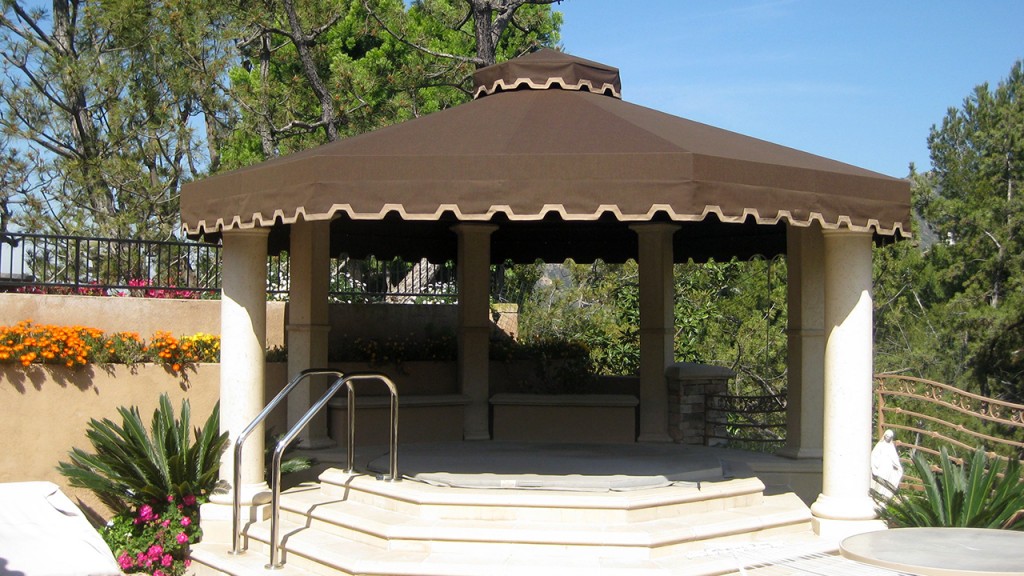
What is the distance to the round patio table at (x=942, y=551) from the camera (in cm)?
559

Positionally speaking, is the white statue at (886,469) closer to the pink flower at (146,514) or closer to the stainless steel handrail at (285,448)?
the stainless steel handrail at (285,448)

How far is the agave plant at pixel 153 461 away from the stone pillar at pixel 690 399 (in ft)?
20.7

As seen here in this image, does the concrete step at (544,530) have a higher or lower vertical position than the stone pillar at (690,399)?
lower

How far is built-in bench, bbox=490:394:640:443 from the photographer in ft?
43.1

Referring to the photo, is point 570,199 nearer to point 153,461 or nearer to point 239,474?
point 239,474

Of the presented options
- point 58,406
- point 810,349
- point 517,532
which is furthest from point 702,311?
point 517,532

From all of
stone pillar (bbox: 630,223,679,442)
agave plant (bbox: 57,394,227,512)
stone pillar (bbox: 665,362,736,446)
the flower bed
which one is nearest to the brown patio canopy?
agave plant (bbox: 57,394,227,512)

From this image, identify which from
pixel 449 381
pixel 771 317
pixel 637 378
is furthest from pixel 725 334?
pixel 449 381

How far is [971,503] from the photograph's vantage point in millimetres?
8227

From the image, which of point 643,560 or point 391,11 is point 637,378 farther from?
point 391,11

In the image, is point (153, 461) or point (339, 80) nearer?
point (153, 461)

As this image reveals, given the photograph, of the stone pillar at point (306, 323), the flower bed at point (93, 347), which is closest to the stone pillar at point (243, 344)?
the flower bed at point (93, 347)

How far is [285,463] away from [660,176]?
4909 mm

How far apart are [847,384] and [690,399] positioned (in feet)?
16.4
